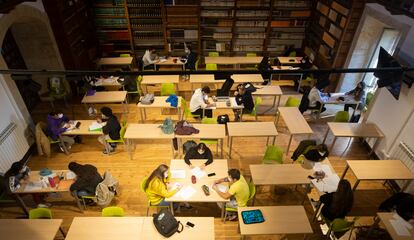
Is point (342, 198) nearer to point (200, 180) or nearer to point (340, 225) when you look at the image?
point (340, 225)

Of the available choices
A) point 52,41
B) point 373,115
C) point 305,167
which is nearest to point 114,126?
point 52,41

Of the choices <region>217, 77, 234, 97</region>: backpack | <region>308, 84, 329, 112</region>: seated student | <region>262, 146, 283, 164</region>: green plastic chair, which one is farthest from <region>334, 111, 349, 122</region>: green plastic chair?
<region>217, 77, 234, 97</region>: backpack

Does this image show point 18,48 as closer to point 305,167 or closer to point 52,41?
point 52,41

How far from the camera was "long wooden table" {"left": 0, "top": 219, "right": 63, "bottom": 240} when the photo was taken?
13.9ft

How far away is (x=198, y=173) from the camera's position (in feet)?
17.4

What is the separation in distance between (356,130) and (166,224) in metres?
4.98

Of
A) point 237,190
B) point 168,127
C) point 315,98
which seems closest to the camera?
point 237,190

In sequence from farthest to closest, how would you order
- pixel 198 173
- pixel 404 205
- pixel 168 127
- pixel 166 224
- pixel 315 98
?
pixel 315 98
pixel 168 127
pixel 198 173
pixel 404 205
pixel 166 224

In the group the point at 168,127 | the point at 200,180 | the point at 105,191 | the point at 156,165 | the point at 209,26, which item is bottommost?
the point at 156,165

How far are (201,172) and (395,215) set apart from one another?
11.1 ft

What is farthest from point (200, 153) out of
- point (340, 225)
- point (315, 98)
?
point (315, 98)

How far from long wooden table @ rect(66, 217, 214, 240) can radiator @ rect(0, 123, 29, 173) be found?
109 inches

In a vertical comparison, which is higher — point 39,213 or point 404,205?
point 404,205

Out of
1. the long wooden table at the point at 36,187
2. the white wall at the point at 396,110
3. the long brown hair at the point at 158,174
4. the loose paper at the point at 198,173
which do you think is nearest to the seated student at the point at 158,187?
the long brown hair at the point at 158,174
